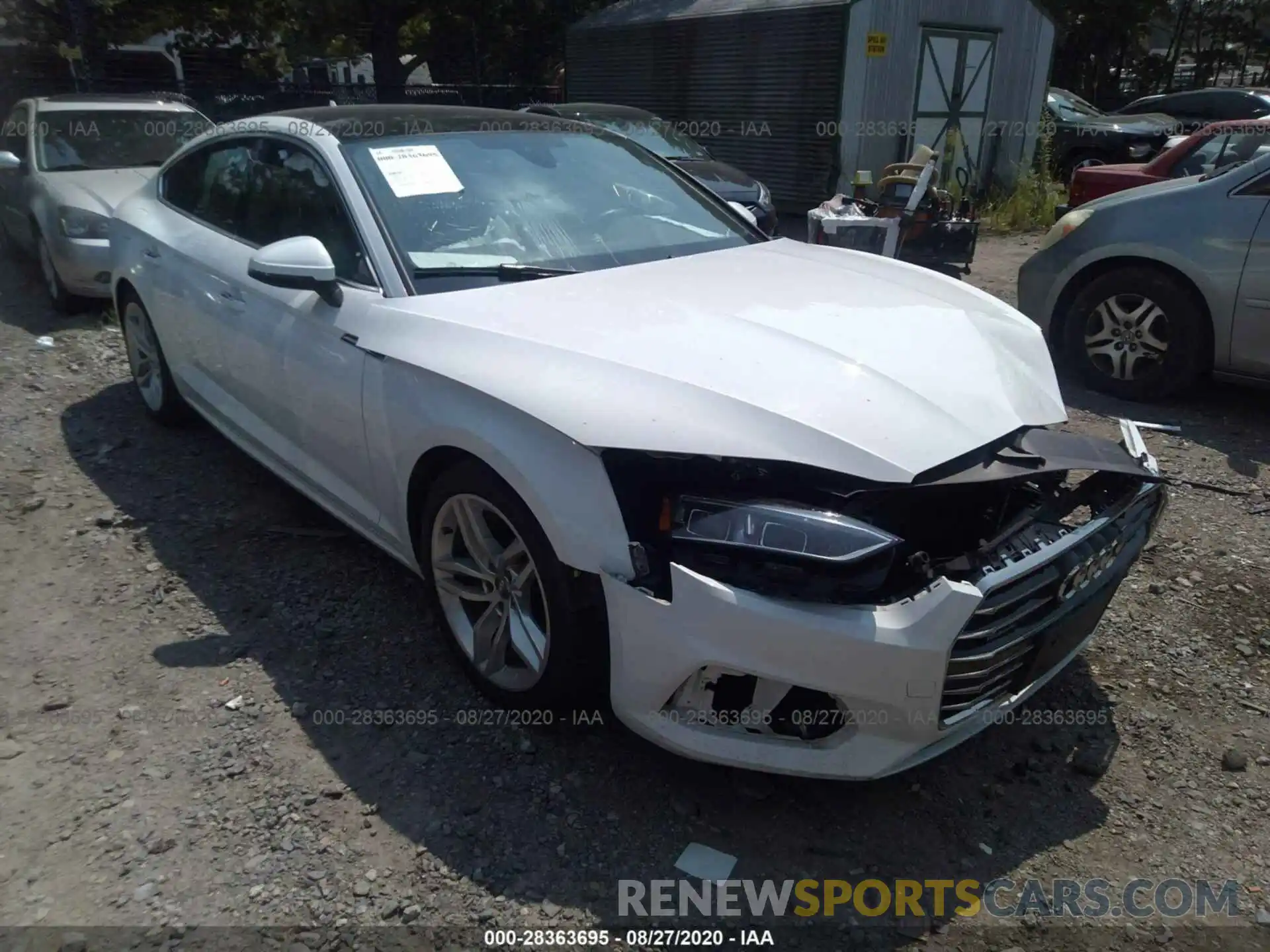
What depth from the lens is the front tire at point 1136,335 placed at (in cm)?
507

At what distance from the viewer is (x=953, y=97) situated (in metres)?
13.3

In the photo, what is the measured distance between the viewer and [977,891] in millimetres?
2262

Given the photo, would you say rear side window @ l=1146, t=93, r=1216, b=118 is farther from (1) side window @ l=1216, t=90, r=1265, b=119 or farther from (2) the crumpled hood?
(2) the crumpled hood

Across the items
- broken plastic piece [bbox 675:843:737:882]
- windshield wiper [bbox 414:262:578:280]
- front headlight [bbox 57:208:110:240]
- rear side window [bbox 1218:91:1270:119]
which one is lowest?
broken plastic piece [bbox 675:843:737:882]

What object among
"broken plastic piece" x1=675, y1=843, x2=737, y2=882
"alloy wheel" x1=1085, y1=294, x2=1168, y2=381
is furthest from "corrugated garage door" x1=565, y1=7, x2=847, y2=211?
"broken plastic piece" x1=675, y1=843, x2=737, y2=882

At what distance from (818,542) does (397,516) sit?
1.46m

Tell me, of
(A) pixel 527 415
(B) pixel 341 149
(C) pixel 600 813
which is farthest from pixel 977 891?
(B) pixel 341 149

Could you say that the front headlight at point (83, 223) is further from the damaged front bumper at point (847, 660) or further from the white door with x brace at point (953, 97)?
the white door with x brace at point (953, 97)

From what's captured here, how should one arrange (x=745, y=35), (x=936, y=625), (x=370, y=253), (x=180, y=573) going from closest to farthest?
1. (x=936, y=625)
2. (x=370, y=253)
3. (x=180, y=573)
4. (x=745, y=35)

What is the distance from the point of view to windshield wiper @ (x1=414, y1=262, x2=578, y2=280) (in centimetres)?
293

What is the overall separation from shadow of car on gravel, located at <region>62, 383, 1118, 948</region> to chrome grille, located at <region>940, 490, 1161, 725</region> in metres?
0.41

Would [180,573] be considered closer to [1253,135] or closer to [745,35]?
[1253,135]

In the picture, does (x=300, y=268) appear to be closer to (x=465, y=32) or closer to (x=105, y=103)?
(x=105, y=103)

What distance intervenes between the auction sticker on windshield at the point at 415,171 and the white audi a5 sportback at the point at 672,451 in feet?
0.04
